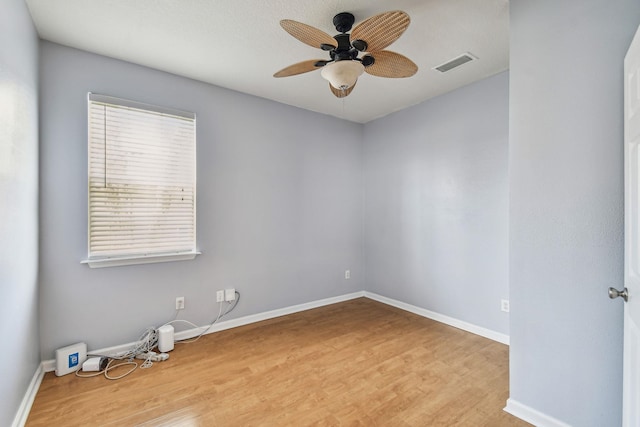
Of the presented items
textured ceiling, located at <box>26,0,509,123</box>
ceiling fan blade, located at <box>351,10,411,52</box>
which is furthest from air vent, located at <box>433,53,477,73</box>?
ceiling fan blade, located at <box>351,10,411,52</box>

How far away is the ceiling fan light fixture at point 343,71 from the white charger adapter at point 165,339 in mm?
2455

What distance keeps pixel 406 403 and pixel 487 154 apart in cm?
233

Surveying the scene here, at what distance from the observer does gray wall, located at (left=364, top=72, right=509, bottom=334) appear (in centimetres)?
283

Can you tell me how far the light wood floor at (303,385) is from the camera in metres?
1.75

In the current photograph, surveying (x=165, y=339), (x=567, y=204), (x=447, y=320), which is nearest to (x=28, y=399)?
(x=165, y=339)

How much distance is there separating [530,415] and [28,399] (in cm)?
304

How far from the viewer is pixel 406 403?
1881mm

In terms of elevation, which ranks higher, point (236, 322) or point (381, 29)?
point (381, 29)

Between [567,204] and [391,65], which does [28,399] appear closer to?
[391,65]

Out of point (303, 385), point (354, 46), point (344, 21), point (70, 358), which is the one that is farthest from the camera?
point (70, 358)

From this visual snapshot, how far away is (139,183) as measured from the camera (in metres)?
2.59

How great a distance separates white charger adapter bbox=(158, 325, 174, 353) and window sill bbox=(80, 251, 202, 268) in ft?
2.01

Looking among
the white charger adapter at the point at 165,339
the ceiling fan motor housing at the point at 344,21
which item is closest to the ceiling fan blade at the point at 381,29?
the ceiling fan motor housing at the point at 344,21

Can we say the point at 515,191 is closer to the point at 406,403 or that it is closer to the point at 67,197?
the point at 406,403
